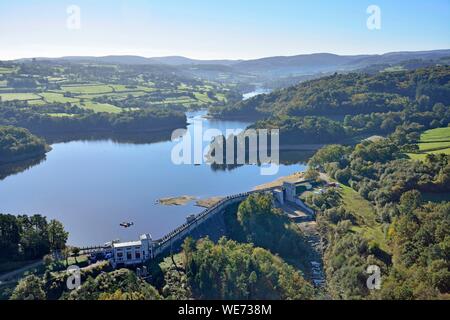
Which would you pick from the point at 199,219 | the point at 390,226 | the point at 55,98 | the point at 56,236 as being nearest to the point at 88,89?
the point at 55,98

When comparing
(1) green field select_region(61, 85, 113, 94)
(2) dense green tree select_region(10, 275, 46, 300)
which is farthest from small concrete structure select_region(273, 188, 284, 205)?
(1) green field select_region(61, 85, 113, 94)

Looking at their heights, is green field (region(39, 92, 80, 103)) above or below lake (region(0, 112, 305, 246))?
above

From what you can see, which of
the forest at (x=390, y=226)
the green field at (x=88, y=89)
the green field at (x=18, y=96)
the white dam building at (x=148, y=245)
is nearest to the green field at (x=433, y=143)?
the forest at (x=390, y=226)

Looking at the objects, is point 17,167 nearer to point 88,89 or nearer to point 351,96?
point 88,89

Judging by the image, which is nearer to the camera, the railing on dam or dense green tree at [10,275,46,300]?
dense green tree at [10,275,46,300]

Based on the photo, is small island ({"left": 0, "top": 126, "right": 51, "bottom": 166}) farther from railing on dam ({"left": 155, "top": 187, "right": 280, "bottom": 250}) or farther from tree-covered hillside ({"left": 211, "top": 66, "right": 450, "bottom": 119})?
tree-covered hillside ({"left": 211, "top": 66, "right": 450, "bottom": 119})

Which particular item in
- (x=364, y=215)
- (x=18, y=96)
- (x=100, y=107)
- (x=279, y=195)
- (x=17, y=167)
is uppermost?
(x=18, y=96)

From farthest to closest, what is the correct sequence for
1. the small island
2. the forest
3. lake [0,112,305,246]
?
the small island < lake [0,112,305,246] < the forest
